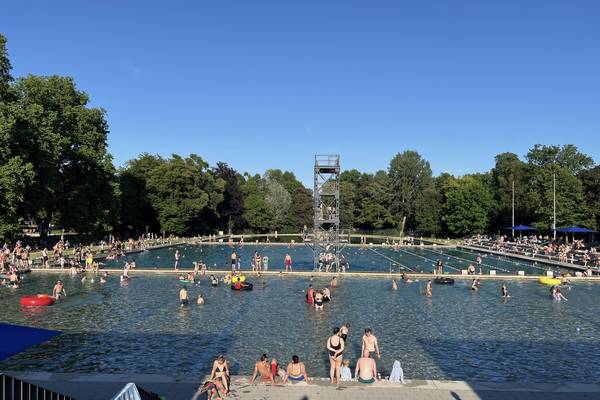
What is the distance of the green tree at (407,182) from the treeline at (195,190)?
217 mm

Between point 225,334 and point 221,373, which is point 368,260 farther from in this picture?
point 221,373

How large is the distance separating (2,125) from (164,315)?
24367 millimetres

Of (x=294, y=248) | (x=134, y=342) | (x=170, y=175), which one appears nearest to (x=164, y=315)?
(x=134, y=342)

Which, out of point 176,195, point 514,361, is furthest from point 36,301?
point 176,195

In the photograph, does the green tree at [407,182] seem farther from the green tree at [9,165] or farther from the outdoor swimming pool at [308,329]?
the green tree at [9,165]

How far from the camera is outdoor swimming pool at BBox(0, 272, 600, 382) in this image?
16.3 metres

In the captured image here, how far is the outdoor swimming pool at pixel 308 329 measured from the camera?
53.5ft

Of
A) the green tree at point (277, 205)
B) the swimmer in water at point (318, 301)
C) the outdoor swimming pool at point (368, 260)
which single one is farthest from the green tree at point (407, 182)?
the swimmer in water at point (318, 301)

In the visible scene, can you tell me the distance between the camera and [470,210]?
87062mm

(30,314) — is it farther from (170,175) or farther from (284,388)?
(170,175)

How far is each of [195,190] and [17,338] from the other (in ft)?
259

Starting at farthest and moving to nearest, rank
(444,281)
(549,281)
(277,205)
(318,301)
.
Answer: (277,205) < (444,281) < (549,281) < (318,301)

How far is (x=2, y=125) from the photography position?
127ft

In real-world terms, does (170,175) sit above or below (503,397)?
above
